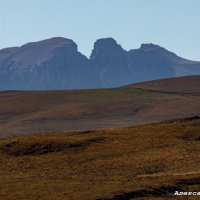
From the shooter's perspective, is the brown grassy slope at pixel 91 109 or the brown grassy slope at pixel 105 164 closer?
the brown grassy slope at pixel 105 164

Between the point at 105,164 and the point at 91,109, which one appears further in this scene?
the point at 91,109

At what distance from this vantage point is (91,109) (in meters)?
168

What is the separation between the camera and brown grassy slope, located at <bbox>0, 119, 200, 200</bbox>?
47.4 m

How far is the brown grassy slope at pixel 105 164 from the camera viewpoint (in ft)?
156

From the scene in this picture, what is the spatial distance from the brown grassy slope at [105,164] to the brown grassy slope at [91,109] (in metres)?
61.3

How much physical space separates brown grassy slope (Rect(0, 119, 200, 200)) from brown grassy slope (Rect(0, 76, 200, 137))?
6125cm

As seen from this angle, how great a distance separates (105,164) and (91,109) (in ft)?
343

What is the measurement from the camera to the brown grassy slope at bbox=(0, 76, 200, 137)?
14900cm

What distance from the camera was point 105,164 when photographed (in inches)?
2512

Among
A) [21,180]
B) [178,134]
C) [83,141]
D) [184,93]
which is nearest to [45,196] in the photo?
[21,180]

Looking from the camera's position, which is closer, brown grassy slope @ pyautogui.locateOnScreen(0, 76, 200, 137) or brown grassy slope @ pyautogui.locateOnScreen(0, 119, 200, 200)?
brown grassy slope @ pyautogui.locateOnScreen(0, 119, 200, 200)

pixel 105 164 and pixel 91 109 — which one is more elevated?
pixel 91 109

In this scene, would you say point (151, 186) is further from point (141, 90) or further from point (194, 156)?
point (141, 90)

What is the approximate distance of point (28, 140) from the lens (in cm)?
7831
